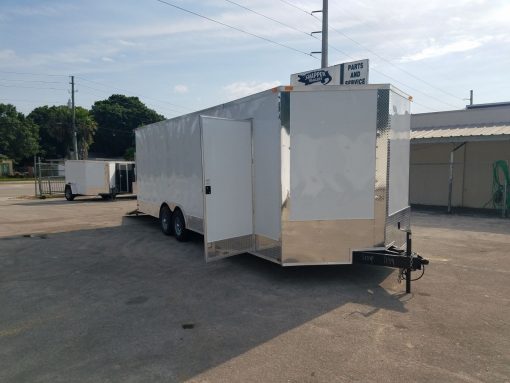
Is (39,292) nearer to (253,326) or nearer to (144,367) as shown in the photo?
(144,367)

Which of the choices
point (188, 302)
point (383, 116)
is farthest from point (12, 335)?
point (383, 116)

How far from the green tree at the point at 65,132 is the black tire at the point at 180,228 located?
168ft

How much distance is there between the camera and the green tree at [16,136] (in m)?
59.3

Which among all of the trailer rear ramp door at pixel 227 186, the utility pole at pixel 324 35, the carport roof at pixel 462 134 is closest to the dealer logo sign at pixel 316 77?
the utility pole at pixel 324 35

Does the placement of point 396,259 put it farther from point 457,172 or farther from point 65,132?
point 65,132

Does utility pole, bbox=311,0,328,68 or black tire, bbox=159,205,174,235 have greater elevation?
utility pole, bbox=311,0,328,68

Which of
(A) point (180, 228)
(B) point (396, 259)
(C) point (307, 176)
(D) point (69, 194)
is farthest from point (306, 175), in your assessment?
(D) point (69, 194)

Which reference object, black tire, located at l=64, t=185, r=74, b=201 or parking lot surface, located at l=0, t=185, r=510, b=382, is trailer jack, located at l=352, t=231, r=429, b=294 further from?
black tire, located at l=64, t=185, r=74, b=201

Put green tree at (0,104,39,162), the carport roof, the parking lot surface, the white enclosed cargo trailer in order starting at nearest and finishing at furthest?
the parking lot surface → the white enclosed cargo trailer → the carport roof → green tree at (0,104,39,162)

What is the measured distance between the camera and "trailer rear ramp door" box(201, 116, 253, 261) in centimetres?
595

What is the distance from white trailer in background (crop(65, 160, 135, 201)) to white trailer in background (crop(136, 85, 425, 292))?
16.9 metres

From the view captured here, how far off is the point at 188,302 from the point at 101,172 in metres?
18.1

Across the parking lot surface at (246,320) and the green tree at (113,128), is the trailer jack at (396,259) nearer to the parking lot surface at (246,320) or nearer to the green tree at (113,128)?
the parking lot surface at (246,320)

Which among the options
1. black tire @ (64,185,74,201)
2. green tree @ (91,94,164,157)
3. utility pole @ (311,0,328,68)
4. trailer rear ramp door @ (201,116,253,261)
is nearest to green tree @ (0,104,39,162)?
green tree @ (91,94,164,157)
